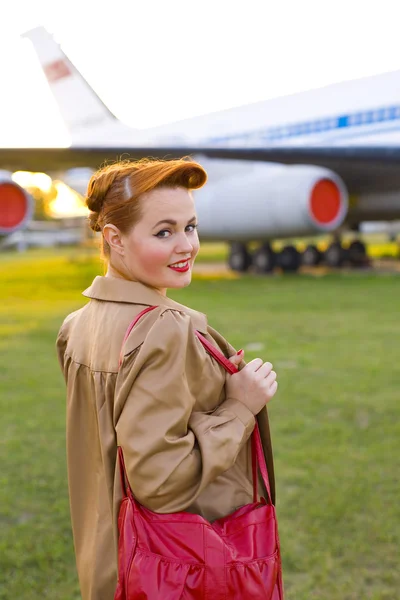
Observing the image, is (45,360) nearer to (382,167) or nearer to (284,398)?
(284,398)

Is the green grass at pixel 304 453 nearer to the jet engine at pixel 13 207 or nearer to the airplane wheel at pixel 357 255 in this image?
the jet engine at pixel 13 207

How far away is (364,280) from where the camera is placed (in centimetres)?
1038

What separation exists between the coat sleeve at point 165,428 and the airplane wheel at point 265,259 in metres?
11.8

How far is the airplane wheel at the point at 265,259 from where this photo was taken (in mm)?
12797

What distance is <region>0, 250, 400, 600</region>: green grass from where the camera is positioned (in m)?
2.26

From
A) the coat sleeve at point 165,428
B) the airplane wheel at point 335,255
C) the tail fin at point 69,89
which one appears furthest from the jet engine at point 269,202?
the coat sleeve at point 165,428

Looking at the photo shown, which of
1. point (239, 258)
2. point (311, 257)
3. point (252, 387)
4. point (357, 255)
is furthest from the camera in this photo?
A: point (239, 258)

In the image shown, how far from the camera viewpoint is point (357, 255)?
13.2 metres

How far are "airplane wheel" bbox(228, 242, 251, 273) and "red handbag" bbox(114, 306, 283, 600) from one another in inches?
479

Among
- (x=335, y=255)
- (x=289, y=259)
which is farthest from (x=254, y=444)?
(x=335, y=255)

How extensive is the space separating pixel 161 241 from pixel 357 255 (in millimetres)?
12439

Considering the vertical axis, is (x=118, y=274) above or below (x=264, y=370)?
above

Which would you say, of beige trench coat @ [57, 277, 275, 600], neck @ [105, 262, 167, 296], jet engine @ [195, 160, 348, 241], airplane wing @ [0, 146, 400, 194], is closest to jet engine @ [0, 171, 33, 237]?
airplane wing @ [0, 146, 400, 194]

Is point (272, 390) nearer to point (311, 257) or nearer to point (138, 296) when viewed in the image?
point (138, 296)
